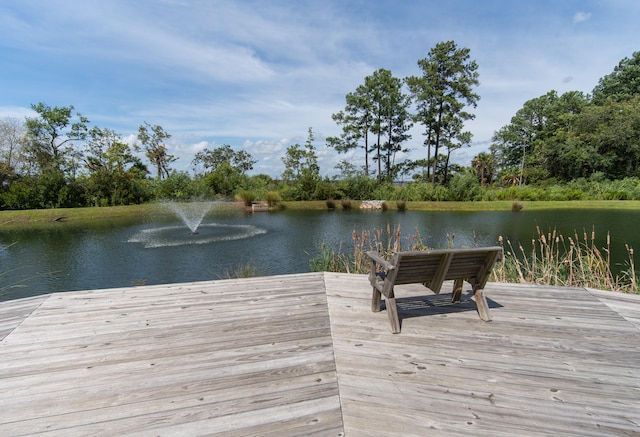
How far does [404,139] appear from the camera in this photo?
28.6m

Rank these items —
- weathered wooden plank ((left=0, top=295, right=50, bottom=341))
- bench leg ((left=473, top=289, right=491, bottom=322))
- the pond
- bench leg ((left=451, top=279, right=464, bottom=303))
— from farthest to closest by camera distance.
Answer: the pond → bench leg ((left=451, top=279, right=464, bottom=303)) → bench leg ((left=473, top=289, right=491, bottom=322)) → weathered wooden plank ((left=0, top=295, right=50, bottom=341))

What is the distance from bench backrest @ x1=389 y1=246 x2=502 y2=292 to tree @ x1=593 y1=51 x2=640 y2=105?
4227 cm

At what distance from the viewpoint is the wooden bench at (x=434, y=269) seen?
7.61ft

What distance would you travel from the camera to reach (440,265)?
2424mm

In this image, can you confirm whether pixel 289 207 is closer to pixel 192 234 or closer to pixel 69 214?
pixel 192 234

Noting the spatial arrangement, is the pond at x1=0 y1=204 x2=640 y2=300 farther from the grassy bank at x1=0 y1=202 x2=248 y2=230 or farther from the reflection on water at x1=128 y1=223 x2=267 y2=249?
the grassy bank at x1=0 y1=202 x2=248 y2=230

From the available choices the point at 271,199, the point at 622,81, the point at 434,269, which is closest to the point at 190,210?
the point at 271,199

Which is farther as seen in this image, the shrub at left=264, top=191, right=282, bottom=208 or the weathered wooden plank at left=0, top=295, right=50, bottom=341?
the shrub at left=264, top=191, right=282, bottom=208

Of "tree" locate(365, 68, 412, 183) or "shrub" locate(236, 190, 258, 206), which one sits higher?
"tree" locate(365, 68, 412, 183)

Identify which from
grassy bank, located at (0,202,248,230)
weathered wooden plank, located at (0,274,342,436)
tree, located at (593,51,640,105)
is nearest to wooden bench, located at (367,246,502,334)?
weathered wooden plank, located at (0,274,342,436)

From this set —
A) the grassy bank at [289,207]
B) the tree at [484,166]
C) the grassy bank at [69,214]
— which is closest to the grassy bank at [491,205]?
the grassy bank at [289,207]

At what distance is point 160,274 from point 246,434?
6.65 metres

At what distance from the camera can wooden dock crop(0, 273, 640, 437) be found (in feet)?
4.91

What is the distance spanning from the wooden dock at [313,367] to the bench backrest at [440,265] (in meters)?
0.41
